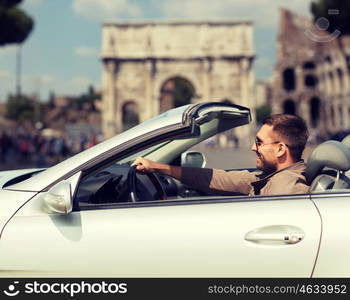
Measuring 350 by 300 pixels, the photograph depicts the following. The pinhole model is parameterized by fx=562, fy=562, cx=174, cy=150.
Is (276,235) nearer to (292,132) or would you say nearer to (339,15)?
(292,132)

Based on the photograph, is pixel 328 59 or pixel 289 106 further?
pixel 289 106

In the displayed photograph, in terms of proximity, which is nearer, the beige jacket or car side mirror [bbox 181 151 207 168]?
the beige jacket

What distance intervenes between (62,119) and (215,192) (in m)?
83.0

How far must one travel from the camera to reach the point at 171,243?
2193 millimetres

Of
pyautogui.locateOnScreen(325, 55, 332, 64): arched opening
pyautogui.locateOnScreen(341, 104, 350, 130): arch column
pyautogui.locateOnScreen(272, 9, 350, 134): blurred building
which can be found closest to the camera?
pyautogui.locateOnScreen(341, 104, 350, 130): arch column

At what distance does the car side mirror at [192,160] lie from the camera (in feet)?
12.4

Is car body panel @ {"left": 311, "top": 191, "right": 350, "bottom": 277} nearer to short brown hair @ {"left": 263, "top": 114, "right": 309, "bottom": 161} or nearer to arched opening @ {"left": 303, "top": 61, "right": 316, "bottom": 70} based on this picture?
short brown hair @ {"left": 263, "top": 114, "right": 309, "bottom": 161}

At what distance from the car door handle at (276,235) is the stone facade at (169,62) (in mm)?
41286

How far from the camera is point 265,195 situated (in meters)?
2.40

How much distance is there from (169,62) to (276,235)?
1694 inches

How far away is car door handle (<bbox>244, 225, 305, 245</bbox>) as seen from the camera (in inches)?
84.9

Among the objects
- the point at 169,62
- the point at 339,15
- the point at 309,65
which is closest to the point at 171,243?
the point at 339,15

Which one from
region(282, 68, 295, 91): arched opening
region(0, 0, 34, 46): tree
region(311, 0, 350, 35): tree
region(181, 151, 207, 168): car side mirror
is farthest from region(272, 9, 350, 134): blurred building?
region(181, 151, 207, 168): car side mirror

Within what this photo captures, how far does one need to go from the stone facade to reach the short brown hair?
40684 millimetres
